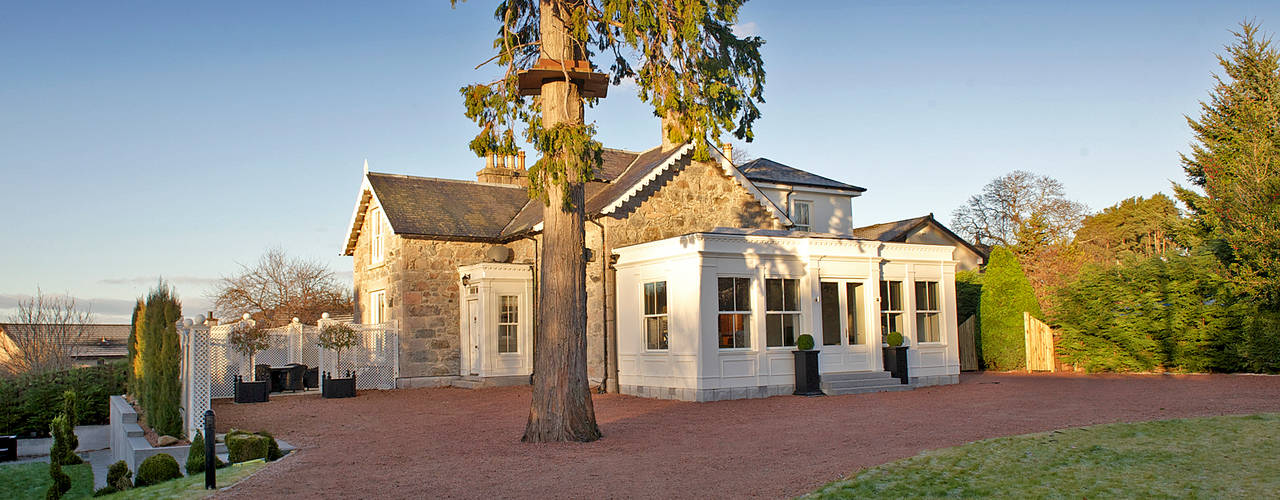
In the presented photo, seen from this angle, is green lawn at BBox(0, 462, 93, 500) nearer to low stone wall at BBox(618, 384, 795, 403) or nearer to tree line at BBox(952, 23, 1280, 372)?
low stone wall at BBox(618, 384, 795, 403)

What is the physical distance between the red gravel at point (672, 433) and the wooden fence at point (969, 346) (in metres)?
4.90

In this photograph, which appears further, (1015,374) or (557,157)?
(1015,374)

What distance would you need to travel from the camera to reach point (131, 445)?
11008 millimetres

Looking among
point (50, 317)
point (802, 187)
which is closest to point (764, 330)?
point (802, 187)

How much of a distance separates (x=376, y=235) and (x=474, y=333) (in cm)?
452

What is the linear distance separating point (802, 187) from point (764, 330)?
11.9 meters

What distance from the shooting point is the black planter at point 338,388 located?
1848 centimetres

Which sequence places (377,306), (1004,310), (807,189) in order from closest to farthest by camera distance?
(1004,310) < (377,306) < (807,189)

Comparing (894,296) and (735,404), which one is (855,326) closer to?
(894,296)

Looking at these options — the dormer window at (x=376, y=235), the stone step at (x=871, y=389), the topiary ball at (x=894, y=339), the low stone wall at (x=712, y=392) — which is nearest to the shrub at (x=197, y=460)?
the low stone wall at (x=712, y=392)

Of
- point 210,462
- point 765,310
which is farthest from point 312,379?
point 210,462

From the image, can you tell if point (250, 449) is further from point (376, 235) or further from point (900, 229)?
point (900, 229)

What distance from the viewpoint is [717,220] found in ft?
65.6

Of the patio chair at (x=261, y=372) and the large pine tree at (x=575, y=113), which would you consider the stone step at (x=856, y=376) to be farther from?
the patio chair at (x=261, y=372)
